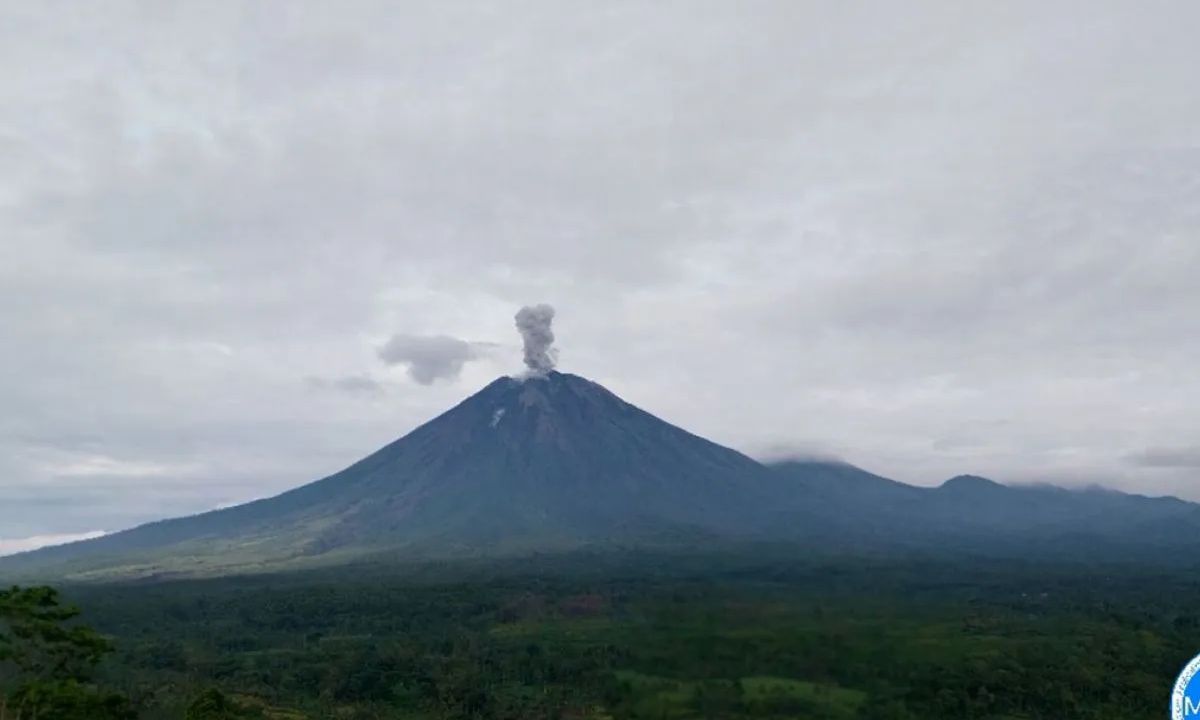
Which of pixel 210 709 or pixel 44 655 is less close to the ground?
pixel 44 655

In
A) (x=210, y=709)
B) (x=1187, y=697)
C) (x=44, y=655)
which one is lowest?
(x=210, y=709)

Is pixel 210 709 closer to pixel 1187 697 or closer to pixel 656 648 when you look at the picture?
pixel 1187 697

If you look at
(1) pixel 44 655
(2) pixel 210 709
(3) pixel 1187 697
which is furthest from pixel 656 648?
(3) pixel 1187 697

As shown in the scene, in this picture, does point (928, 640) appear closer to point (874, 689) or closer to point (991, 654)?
point (991, 654)

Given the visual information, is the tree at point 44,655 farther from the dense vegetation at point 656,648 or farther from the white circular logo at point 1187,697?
the white circular logo at point 1187,697

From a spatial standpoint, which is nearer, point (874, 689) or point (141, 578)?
point (874, 689)

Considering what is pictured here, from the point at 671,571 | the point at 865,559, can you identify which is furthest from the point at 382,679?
the point at 865,559

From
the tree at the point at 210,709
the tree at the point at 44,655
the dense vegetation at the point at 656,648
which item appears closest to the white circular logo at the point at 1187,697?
the tree at the point at 44,655
